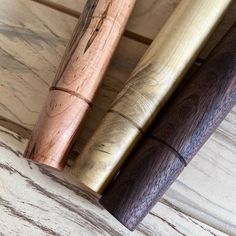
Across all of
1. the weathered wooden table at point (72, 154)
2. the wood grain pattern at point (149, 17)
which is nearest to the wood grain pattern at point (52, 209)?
the weathered wooden table at point (72, 154)

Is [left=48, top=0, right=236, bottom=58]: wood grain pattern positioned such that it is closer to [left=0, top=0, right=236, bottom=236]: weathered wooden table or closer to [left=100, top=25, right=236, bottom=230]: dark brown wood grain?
[left=0, top=0, right=236, bottom=236]: weathered wooden table

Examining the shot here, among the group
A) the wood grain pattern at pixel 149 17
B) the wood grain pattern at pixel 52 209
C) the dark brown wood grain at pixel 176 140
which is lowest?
the wood grain pattern at pixel 52 209

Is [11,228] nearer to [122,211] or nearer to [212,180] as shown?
[122,211]

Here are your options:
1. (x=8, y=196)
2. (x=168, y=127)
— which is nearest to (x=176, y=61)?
(x=168, y=127)

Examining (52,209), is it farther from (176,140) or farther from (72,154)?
(176,140)

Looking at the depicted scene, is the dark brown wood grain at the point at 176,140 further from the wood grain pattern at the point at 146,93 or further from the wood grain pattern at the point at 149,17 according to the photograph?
the wood grain pattern at the point at 149,17

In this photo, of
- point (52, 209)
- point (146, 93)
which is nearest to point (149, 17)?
point (146, 93)
